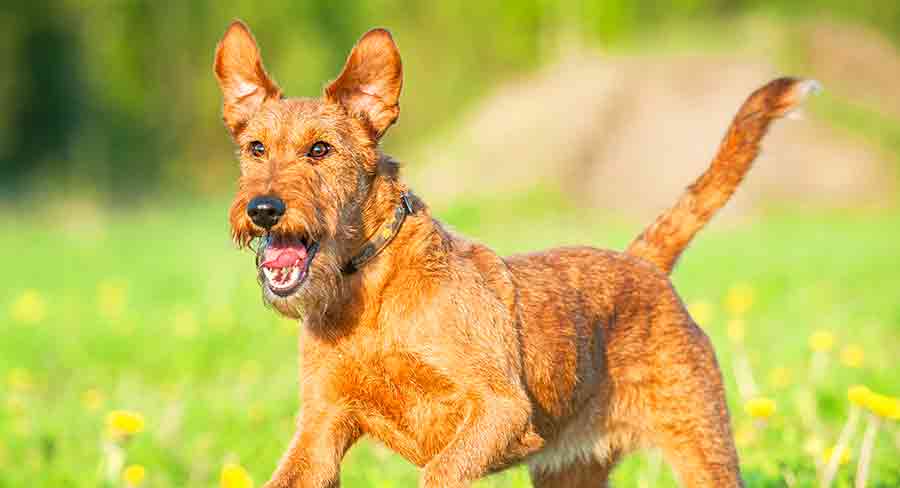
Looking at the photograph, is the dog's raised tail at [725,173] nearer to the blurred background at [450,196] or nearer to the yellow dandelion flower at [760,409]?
the yellow dandelion flower at [760,409]

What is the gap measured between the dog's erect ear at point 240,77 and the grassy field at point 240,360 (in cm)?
143

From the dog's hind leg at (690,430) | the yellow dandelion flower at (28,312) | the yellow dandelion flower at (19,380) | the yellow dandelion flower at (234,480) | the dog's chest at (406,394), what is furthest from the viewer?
the yellow dandelion flower at (28,312)

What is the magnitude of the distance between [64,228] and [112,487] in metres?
25.6

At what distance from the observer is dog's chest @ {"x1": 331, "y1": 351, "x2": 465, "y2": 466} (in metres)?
4.21

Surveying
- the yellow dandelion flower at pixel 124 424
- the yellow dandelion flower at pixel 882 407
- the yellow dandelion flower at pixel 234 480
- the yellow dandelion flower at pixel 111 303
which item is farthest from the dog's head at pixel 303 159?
the yellow dandelion flower at pixel 111 303

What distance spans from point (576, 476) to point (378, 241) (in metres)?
1.66

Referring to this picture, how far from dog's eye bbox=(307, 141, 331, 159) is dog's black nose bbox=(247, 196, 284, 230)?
1.34ft

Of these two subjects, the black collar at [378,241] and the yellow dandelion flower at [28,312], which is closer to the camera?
the black collar at [378,241]

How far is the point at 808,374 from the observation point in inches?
324

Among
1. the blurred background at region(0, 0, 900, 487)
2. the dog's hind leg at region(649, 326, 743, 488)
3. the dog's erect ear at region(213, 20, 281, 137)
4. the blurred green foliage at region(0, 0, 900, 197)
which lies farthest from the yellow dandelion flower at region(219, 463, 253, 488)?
the blurred green foliage at region(0, 0, 900, 197)

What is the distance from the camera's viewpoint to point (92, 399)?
838 cm

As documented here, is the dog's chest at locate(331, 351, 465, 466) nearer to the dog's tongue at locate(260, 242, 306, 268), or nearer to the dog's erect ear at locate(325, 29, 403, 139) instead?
the dog's tongue at locate(260, 242, 306, 268)

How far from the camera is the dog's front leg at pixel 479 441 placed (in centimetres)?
400

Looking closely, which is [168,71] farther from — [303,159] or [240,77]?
[303,159]
